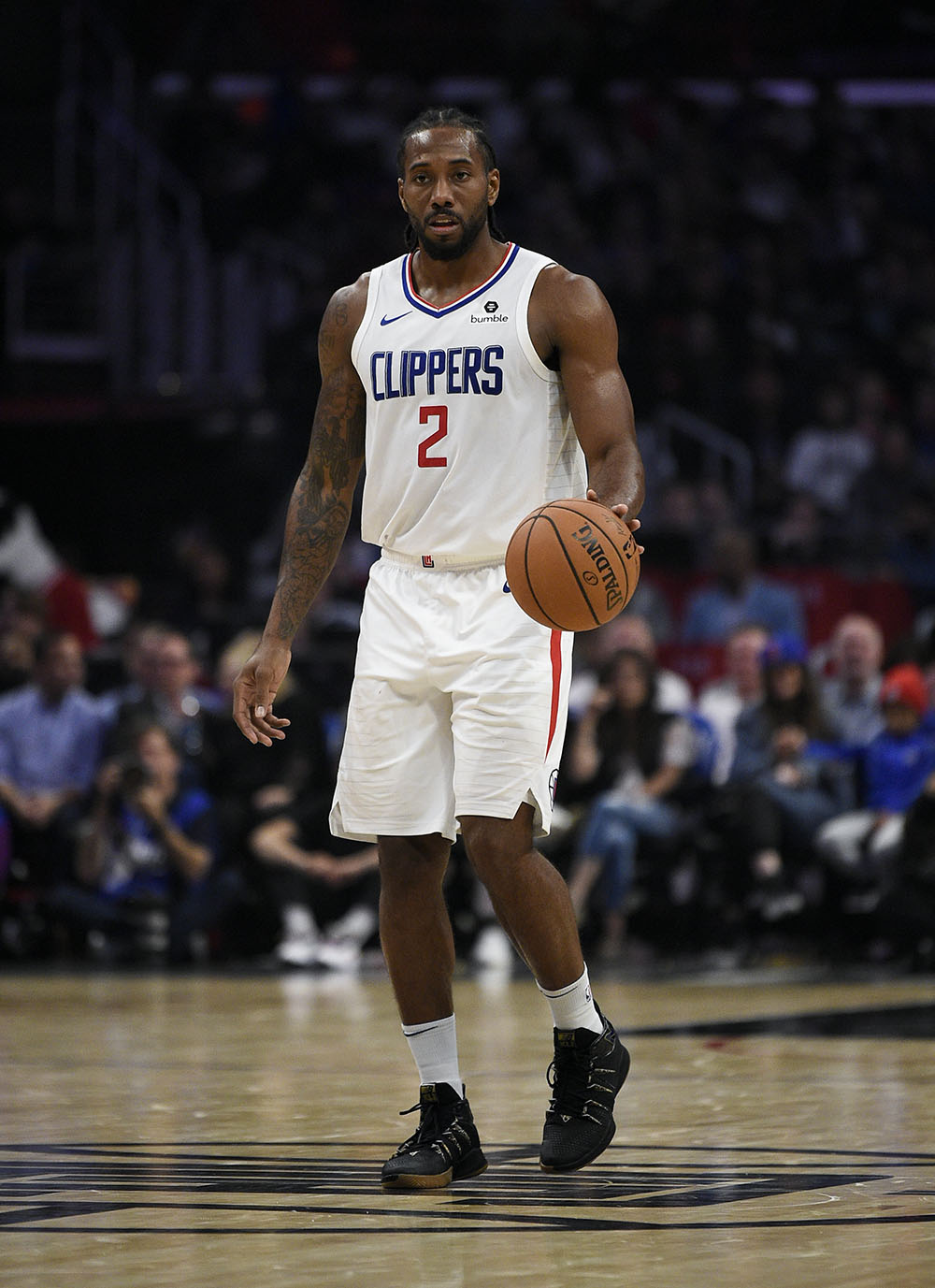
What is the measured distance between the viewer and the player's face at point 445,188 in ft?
14.4

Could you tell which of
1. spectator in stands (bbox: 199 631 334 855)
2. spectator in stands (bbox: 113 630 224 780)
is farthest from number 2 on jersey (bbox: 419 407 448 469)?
spectator in stands (bbox: 113 630 224 780)

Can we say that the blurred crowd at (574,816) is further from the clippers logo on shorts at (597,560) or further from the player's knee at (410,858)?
the clippers logo on shorts at (597,560)

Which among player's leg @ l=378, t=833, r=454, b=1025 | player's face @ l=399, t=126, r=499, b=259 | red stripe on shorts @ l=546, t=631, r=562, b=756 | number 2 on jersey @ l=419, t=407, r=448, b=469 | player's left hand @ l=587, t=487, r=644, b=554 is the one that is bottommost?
player's leg @ l=378, t=833, r=454, b=1025

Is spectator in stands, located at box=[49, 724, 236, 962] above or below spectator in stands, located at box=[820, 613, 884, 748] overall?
below

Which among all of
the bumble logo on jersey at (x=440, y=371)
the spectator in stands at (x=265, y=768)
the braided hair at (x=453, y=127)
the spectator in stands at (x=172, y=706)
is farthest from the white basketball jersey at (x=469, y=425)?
the spectator in stands at (x=172, y=706)

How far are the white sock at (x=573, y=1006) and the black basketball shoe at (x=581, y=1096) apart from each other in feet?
0.05

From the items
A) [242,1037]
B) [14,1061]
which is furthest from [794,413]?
[14,1061]

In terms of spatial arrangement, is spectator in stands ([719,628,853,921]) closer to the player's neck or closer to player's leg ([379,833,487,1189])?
player's leg ([379,833,487,1189])

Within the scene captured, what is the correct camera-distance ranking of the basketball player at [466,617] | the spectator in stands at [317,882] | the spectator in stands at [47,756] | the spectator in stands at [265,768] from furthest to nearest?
1. the spectator in stands at [47,756]
2. the spectator in stands at [265,768]
3. the spectator in stands at [317,882]
4. the basketball player at [466,617]

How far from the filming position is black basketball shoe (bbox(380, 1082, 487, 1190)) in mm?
4016

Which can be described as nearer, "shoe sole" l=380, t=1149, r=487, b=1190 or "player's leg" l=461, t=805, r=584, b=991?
→ "shoe sole" l=380, t=1149, r=487, b=1190

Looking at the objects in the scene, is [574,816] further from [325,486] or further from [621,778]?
[325,486]

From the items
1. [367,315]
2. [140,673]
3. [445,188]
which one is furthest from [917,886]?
[445,188]

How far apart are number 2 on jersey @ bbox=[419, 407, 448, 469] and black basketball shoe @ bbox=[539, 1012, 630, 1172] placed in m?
1.20
